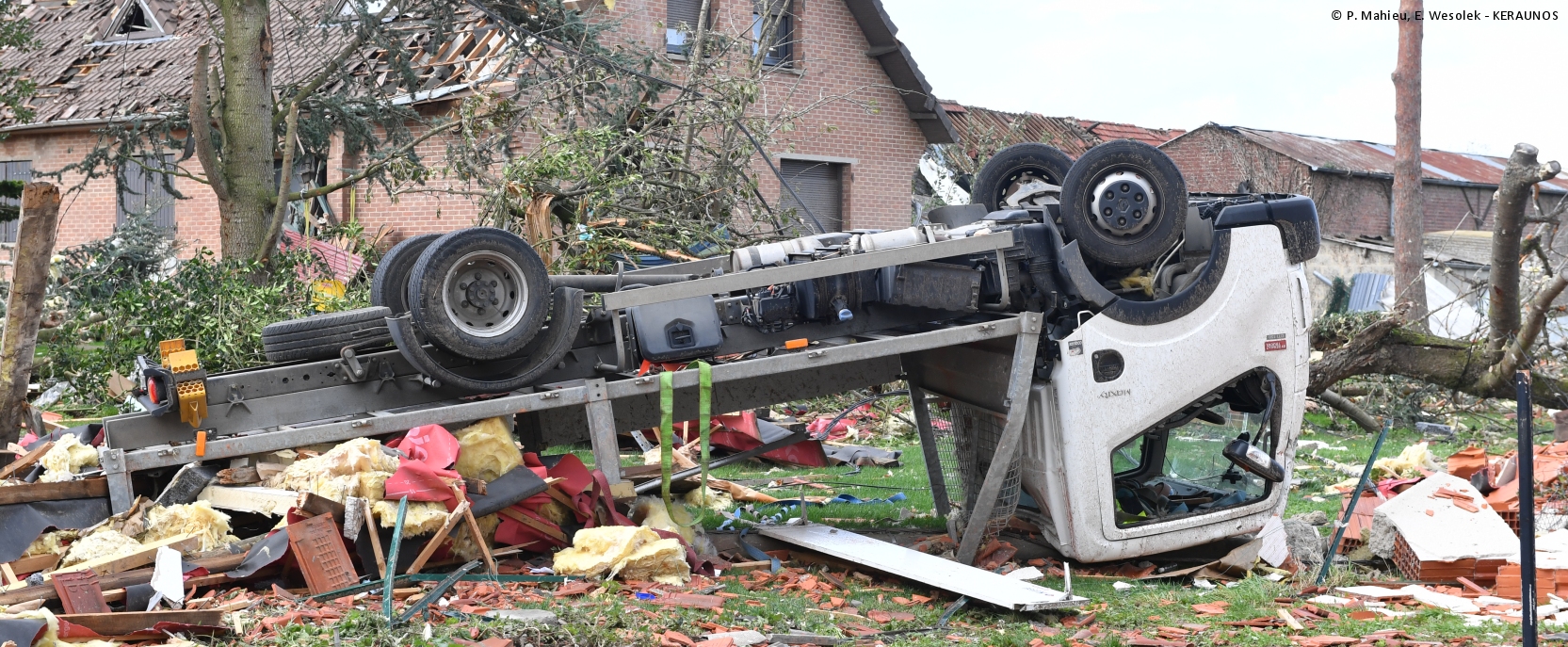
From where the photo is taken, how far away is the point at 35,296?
21.4 ft

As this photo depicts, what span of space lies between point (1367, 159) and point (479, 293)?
102ft

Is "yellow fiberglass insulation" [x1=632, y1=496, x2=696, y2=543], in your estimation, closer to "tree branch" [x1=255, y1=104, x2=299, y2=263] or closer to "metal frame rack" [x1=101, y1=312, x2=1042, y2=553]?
"metal frame rack" [x1=101, y1=312, x2=1042, y2=553]

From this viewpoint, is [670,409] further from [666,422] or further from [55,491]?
[55,491]

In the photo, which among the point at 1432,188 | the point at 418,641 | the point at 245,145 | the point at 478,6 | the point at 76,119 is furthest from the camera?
the point at 1432,188

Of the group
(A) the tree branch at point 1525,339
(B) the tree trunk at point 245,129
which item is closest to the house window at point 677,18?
(B) the tree trunk at point 245,129

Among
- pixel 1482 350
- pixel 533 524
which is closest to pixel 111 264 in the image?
pixel 533 524

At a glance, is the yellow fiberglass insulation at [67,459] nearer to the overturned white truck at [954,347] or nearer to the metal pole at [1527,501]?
the overturned white truck at [954,347]

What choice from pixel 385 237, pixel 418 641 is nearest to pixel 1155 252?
pixel 418 641

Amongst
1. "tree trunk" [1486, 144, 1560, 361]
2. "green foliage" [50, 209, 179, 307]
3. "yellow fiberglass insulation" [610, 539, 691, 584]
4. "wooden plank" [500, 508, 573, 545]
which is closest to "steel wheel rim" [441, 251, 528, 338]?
"wooden plank" [500, 508, 573, 545]

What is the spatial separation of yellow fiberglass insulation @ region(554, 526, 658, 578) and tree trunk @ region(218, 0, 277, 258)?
7903 millimetres

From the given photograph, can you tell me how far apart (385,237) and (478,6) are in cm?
480

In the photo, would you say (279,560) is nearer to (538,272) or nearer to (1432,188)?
(538,272)

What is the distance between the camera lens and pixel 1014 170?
796 cm

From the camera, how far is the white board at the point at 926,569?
226 inches
